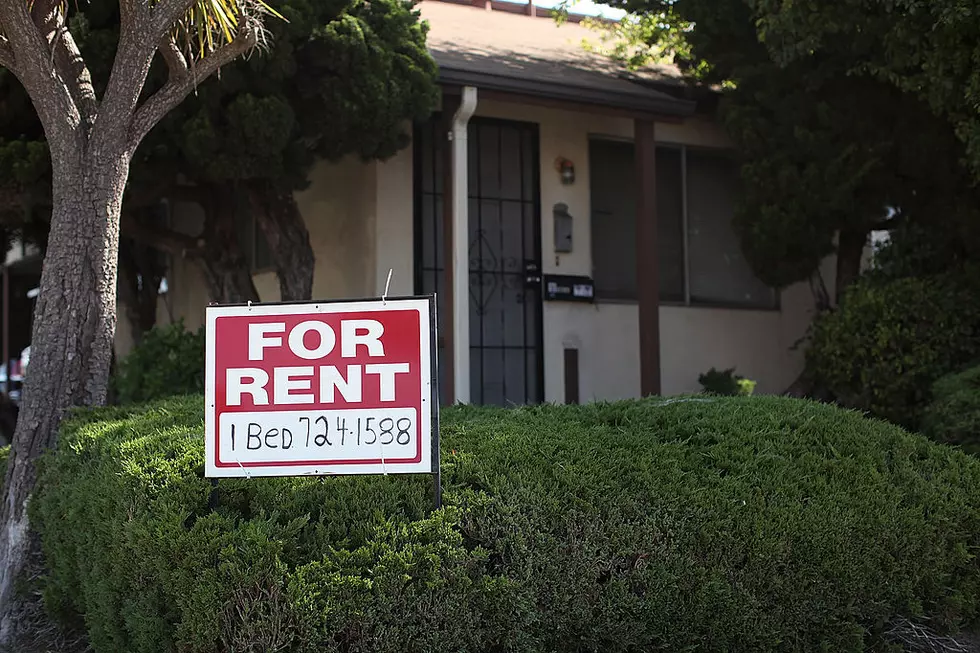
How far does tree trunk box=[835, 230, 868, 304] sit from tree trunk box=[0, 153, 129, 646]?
6.98m

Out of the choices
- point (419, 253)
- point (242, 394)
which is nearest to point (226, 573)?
point (242, 394)

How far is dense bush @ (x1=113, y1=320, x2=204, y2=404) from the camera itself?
741 centimetres

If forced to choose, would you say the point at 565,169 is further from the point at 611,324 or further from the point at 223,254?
the point at 223,254

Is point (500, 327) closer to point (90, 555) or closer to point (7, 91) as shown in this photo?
point (7, 91)

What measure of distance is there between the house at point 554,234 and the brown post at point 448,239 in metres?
0.02

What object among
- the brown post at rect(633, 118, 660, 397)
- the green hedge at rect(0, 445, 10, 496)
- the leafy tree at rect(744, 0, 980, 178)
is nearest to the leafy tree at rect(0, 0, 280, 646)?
the green hedge at rect(0, 445, 10, 496)

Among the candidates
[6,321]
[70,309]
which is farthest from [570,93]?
[6,321]

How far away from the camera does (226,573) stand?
3.57 meters

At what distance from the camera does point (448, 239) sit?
341 inches

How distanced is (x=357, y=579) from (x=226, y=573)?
1.53ft

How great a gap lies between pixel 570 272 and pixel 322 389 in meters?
6.11

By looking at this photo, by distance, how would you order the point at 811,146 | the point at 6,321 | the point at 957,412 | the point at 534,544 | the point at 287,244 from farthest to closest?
the point at 6,321 < the point at 811,146 < the point at 287,244 < the point at 957,412 < the point at 534,544

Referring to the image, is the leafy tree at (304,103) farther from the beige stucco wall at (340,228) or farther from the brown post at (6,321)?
the brown post at (6,321)

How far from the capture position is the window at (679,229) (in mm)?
10305
